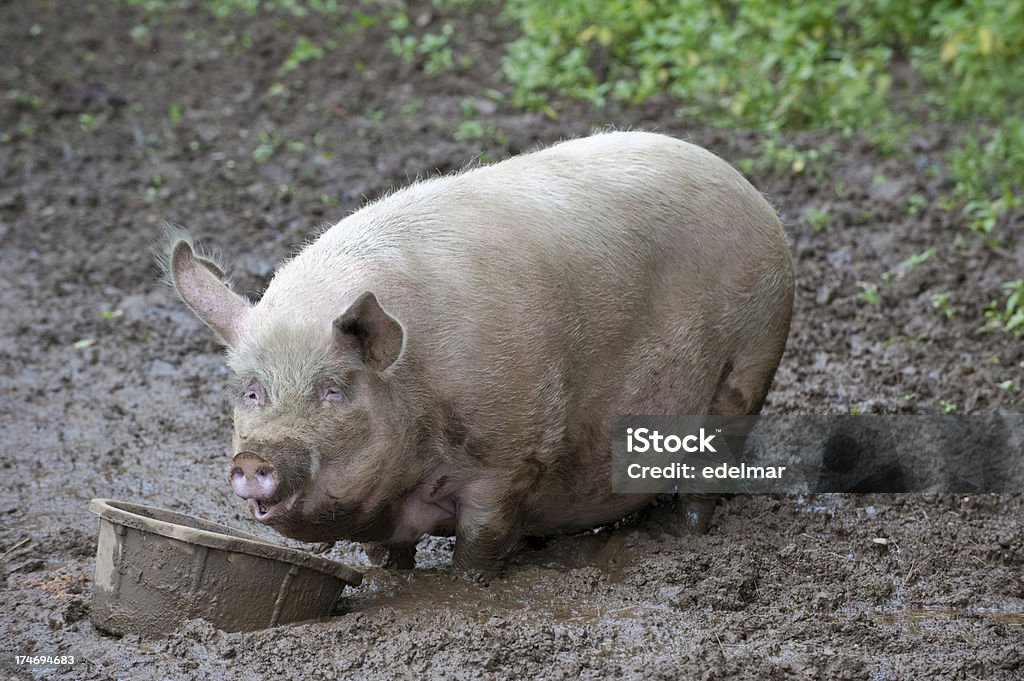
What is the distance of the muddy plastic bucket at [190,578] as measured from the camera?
3887 mm

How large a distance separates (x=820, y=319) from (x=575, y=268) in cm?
267

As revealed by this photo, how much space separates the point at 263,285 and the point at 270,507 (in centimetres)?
350

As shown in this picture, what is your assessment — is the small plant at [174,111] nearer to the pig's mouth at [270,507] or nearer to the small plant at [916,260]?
the small plant at [916,260]

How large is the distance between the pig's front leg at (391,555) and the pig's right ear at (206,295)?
3.12 ft

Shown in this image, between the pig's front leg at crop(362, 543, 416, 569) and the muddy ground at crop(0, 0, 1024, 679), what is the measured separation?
0.05m

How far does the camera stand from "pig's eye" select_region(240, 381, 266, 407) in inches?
154

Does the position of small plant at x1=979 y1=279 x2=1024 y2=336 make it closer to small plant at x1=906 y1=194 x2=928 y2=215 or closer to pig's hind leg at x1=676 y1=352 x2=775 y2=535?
small plant at x1=906 y1=194 x2=928 y2=215

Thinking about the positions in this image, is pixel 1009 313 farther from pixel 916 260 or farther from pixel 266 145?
pixel 266 145

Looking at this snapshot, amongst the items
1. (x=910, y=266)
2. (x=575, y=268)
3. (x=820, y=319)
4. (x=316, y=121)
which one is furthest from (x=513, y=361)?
(x=316, y=121)

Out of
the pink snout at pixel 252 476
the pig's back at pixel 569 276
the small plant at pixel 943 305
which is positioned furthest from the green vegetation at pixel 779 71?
the pink snout at pixel 252 476

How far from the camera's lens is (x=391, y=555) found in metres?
4.63

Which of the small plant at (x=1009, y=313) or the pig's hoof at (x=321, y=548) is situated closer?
the pig's hoof at (x=321, y=548)

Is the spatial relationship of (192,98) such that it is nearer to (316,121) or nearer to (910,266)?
(316,121)

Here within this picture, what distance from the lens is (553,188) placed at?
461 cm
